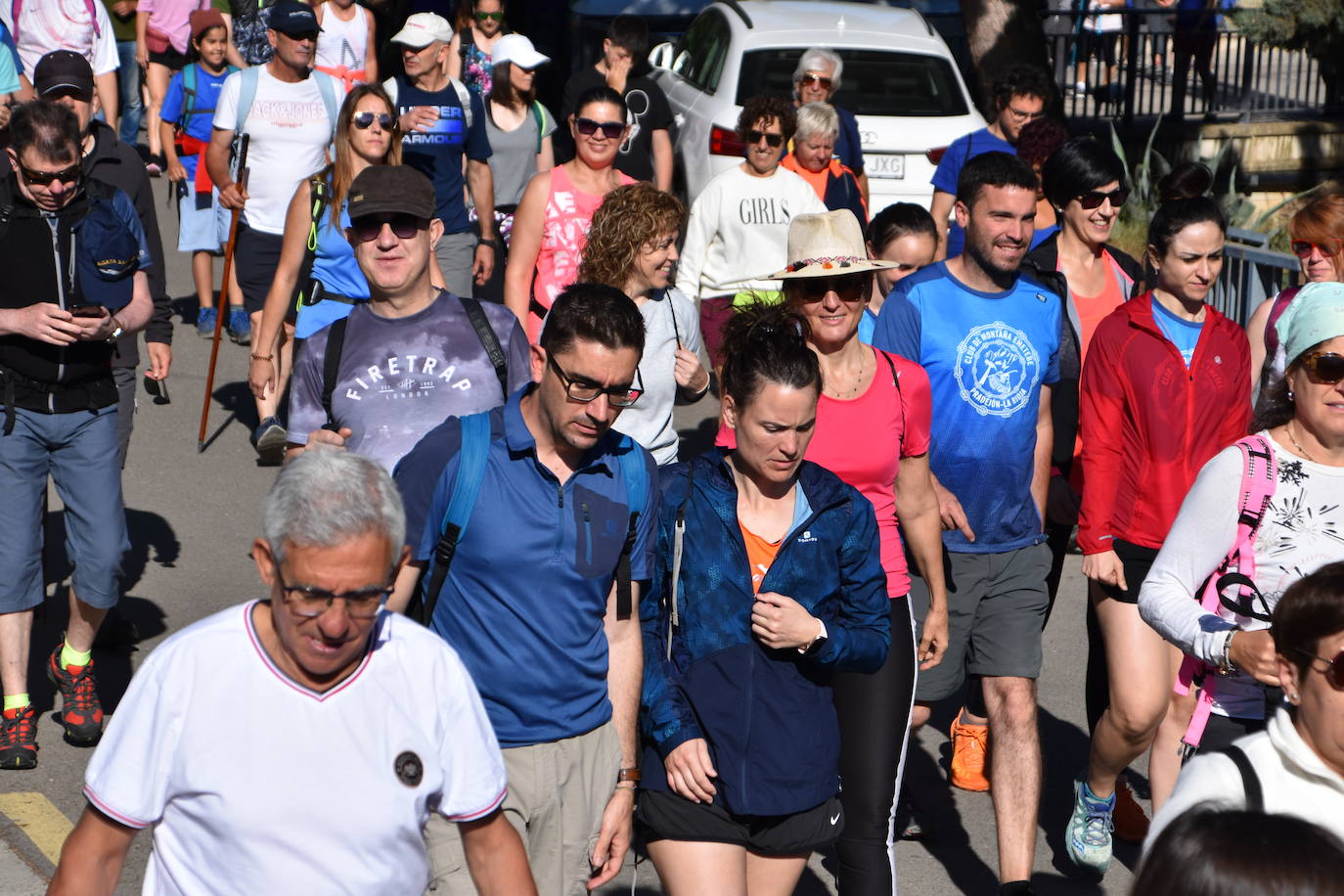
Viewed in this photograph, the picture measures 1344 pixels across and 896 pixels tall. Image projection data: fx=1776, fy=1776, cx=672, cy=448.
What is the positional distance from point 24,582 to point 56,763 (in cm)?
65

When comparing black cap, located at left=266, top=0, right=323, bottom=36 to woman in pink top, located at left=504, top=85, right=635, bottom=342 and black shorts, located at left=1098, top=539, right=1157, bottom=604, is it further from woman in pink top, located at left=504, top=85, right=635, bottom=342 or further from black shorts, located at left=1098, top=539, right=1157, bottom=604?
black shorts, located at left=1098, top=539, right=1157, bottom=604

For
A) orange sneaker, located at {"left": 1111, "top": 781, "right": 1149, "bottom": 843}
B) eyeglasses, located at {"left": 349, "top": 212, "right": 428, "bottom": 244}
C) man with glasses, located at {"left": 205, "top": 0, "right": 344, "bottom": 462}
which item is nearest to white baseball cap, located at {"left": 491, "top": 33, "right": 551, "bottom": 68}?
man with glasses, located at {"left": 205, "top": 0, "right": 344, "bottom": 462}

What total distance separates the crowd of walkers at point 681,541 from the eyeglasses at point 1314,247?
2 cm

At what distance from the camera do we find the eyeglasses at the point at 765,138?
29.3ft

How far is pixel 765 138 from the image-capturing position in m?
8.91

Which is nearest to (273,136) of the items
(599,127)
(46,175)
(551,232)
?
(599,127)

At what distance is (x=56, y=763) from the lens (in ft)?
20.6

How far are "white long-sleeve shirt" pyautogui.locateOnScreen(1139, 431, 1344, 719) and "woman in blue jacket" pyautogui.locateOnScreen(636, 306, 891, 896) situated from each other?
71cm

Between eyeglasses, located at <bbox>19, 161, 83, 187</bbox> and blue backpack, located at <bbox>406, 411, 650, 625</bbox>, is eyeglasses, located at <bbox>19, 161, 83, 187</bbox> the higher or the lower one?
the higher one

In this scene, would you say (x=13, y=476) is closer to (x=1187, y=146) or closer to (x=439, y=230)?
(x=439, y=230)

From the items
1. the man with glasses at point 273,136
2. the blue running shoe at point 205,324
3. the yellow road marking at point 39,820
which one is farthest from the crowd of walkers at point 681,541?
the blue running shoe at point 205,324

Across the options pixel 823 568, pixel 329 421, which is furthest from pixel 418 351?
pixel 823 568

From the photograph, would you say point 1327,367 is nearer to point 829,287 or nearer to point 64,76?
point 829,287

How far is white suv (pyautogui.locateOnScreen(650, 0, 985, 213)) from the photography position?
12.8 meters
